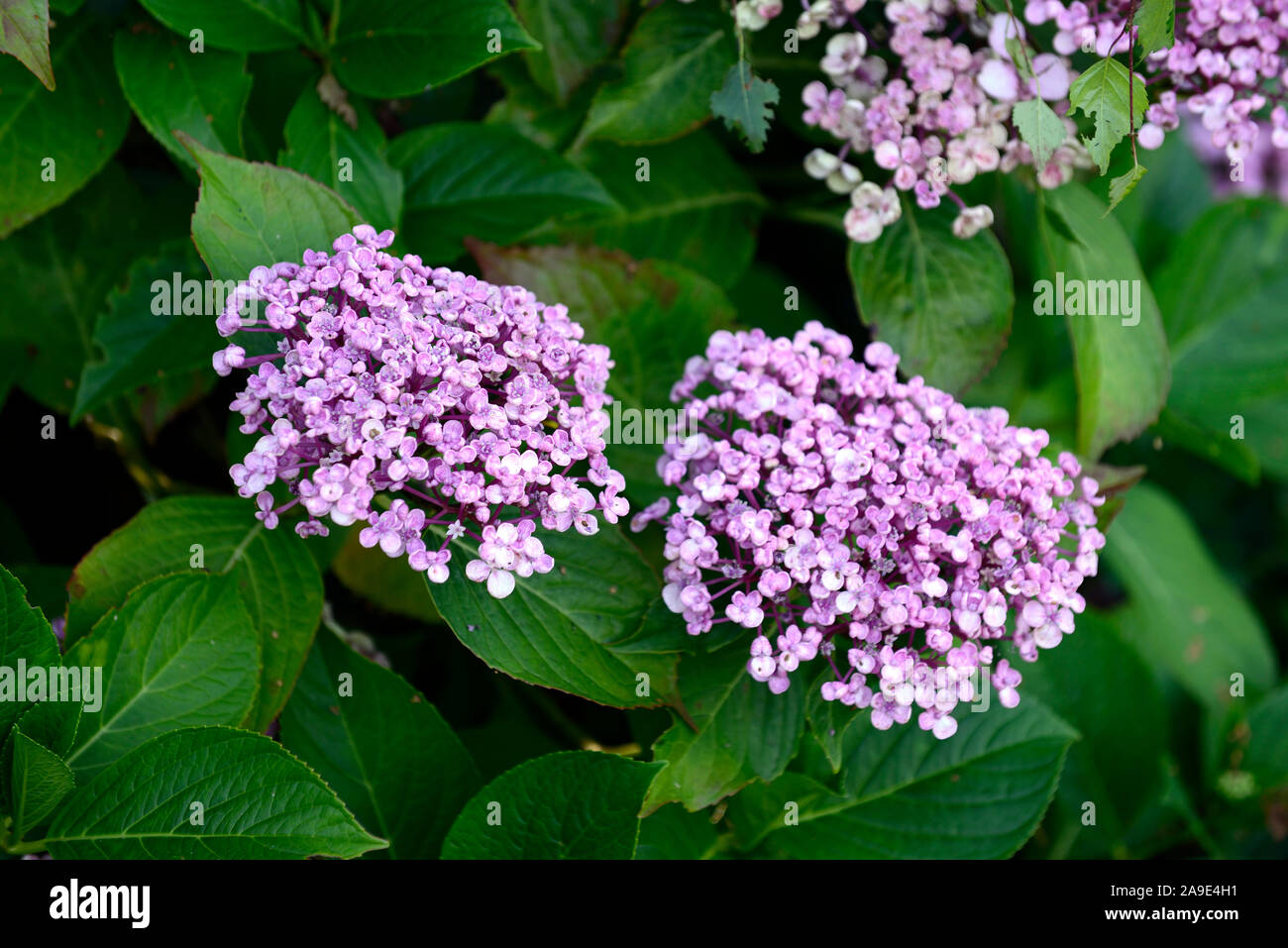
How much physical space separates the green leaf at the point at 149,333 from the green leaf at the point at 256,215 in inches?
11.4

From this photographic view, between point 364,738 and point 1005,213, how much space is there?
1.51 meters

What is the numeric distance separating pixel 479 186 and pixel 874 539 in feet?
2.56

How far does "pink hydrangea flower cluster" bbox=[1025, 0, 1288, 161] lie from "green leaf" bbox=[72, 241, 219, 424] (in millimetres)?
1194

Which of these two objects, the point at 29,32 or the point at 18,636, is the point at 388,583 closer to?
the point at 18,636

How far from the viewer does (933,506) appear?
1097 millimetres

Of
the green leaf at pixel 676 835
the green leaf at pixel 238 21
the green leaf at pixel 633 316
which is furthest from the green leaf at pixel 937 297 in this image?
the green leaf at pixel 238 21

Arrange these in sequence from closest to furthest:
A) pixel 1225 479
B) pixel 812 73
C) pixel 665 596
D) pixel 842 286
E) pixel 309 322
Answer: pixel 309 322, pixel 665 596, pixel 812 73, pixel 842 286, pixel 1225 479

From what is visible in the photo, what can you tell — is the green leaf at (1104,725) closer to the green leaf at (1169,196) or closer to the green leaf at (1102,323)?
the green leaf at (1102,323)

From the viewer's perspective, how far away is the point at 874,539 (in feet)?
3.58

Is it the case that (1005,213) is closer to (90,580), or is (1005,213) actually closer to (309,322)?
(309,322)

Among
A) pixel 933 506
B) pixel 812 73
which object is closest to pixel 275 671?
pixel 933 506

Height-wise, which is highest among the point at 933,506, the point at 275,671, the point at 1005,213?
the point at 1005,213

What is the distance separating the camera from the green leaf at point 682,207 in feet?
5.54

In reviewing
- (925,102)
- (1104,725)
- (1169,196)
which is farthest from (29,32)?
(1169,196)
